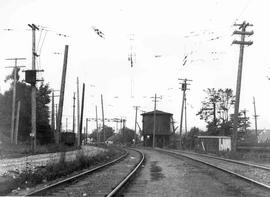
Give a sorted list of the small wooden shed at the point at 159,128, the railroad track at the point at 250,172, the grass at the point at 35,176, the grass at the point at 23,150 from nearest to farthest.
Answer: the grass at the point at 35,176 → the railroad track at the point at 250,172 → the grass at the point at 23,150 → the small wooden shed at the point at 159,128

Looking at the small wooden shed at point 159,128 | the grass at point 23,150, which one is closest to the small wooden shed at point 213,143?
the grass at point 23,150

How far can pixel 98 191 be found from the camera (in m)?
13.9

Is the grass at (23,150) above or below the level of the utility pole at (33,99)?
below

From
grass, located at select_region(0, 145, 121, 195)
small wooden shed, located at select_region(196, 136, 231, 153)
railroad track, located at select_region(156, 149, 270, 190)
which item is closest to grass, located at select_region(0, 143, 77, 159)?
grass, located at select_region(0, 145, 121, 195)

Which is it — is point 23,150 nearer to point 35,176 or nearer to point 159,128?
point 35,176

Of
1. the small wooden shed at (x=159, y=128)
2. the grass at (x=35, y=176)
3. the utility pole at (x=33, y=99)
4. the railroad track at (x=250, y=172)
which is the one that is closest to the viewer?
the grass at (x=35, y=176)

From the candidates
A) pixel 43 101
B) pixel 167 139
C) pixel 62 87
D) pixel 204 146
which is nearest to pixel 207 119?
pixel 167 139

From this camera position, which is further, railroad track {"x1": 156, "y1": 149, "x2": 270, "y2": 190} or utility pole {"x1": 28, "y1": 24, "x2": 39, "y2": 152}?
utility pole {"x1": 28, "y1": 24, "x2": 39, "y2": 152}

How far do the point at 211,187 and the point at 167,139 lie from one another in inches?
3485

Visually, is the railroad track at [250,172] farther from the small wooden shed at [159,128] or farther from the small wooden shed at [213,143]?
the small wooden shed at [159,128]

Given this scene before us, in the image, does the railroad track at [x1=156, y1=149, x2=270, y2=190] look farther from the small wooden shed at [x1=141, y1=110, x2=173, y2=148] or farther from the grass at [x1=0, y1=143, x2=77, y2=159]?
the small wooden shed at [x1=141, y1=110, x2=173, y2=148]

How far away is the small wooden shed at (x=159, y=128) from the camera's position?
336ft

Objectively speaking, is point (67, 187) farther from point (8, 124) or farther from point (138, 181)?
point (8, 124)

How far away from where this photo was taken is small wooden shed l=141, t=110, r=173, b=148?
4034 inches
